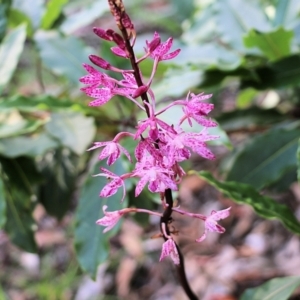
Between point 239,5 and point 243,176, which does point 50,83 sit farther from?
point 243,176

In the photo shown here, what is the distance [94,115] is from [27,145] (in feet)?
0.58

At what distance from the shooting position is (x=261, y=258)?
1.78 m

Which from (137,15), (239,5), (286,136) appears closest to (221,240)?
(286,136)

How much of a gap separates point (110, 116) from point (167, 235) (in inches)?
27.0

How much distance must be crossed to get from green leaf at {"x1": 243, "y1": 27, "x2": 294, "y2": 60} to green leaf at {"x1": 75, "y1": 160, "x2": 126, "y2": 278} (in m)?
0.41

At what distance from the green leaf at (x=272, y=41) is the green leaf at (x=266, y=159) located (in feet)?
0.61

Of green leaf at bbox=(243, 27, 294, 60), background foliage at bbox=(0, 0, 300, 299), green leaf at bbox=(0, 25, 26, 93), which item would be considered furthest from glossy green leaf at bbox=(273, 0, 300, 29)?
green leaf at bbox=(0, 25, 26, 93)

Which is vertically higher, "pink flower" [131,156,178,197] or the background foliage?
"pink flower" [131,156,178,197]

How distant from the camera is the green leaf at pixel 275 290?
89cm

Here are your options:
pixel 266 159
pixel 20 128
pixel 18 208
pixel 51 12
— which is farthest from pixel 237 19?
pixel 18 208

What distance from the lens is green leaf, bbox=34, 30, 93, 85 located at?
124 centimetres

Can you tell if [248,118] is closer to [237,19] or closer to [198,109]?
[237,19]

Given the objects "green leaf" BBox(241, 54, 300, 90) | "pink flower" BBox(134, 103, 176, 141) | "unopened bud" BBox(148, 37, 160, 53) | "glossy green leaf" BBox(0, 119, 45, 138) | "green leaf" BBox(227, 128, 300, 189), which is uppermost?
"unopened bud" BBox(148, 37, 160, 53)

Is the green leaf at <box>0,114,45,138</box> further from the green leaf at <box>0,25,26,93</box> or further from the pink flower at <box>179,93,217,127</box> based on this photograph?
the pink flower at <box>179,93,217,127</box>
